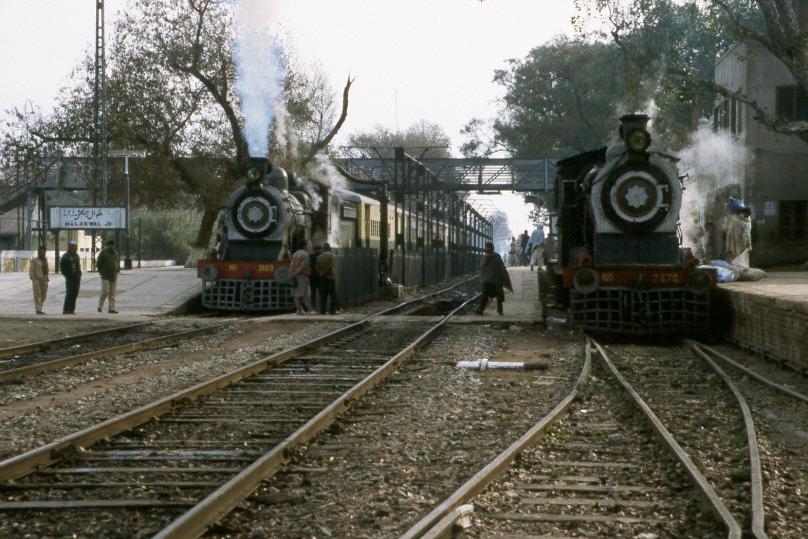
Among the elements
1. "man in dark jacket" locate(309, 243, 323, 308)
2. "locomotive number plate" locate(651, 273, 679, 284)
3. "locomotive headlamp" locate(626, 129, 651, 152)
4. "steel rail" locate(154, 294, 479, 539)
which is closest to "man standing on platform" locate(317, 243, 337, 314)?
"man in dark jacket" locate(309, 243, 323, 308)

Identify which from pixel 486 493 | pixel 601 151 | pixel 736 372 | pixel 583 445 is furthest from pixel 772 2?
pixel 486 493

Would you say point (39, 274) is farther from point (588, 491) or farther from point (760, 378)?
point (588, 491)

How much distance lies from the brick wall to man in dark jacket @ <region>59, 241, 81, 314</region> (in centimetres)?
1263

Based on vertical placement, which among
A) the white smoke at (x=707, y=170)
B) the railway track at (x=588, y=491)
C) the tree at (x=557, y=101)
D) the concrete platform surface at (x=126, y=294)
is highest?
the tree at (x=557, y=101)

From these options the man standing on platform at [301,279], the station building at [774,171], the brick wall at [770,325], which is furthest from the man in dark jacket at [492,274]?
the station building at [774,171]

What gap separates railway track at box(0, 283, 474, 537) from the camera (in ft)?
17.2

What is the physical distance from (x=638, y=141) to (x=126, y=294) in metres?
15.0

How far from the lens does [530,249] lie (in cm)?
5066

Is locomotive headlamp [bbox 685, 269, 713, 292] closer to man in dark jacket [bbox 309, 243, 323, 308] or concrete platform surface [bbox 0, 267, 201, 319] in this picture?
man in dark jacket [bbox 309, 243, 323, 308]

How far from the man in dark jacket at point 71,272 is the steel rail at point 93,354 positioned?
5136mm

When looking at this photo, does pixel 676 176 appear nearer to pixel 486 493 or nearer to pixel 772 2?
pixel 772 2

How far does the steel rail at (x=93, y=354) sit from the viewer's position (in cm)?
1119

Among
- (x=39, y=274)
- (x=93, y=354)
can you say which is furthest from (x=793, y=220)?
(x=93, y=354)

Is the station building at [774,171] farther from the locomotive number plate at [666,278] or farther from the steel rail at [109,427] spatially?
the steel rail at [109,427]
